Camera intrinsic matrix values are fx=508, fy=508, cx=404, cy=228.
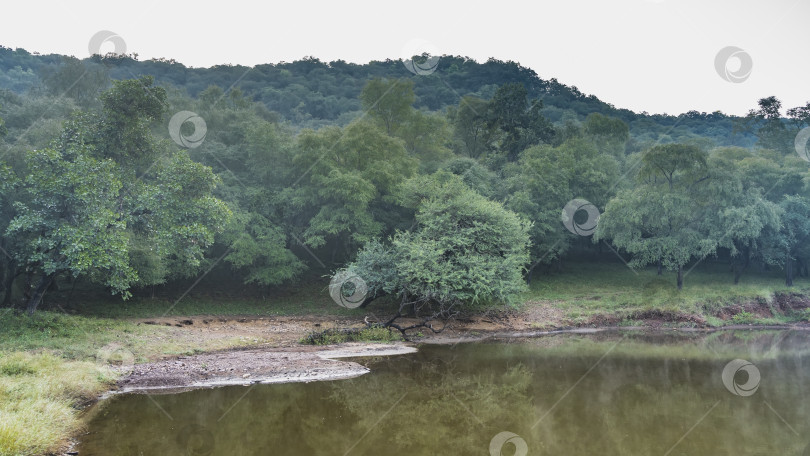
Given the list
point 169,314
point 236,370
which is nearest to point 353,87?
point 169,314

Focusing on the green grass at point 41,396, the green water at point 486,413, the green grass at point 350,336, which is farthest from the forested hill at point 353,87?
the green grass at point 41,396

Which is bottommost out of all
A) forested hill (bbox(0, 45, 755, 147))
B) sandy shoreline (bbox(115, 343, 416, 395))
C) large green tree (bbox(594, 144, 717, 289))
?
sandy shoreline (bbox(115, 343, 416, 395))

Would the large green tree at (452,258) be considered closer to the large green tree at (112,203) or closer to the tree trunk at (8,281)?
the large green tree at (112,203)

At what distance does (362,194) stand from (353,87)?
6100cm

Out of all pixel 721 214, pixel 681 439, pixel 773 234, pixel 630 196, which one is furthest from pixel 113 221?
pixel 773 234

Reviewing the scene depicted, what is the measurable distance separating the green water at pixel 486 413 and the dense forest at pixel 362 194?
25.9 ft

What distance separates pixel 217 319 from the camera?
90.6 feet

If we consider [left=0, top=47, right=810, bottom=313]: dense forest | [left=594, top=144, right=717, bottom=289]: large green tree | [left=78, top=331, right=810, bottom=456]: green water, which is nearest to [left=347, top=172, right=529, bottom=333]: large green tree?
[left=0, top=47, right=810, bottom=313]: dense forest

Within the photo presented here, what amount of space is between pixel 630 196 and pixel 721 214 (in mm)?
5587

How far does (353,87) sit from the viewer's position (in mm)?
88875

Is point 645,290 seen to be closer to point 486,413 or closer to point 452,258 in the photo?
point 452,258

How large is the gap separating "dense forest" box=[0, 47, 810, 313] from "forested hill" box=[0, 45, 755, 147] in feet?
57.8

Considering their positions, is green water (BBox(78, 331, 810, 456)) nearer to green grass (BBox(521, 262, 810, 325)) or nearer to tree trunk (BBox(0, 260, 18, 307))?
green grass (BBox(521, 262, 810, 325))

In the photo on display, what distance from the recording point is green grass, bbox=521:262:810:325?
29.6 meters
